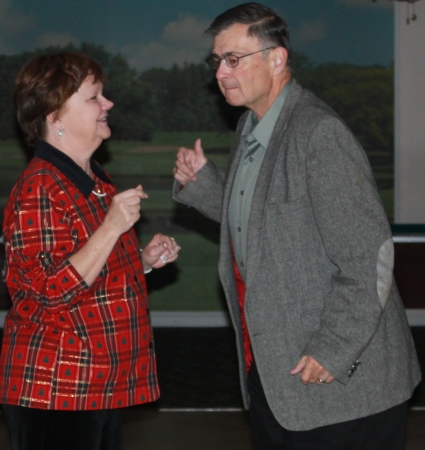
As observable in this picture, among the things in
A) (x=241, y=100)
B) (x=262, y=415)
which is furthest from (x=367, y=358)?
(x=241, y=100)

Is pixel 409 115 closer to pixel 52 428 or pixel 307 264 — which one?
pixel 307 264

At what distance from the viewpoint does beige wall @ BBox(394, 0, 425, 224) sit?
5766mm

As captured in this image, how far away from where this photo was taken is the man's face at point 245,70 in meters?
2.14

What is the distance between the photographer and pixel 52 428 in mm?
2127

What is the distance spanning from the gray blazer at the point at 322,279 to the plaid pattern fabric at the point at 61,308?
0.39m

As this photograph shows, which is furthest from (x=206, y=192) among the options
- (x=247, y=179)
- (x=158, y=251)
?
(x=247, y=179)

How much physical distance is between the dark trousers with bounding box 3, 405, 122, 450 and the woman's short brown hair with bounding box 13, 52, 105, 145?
79 cm

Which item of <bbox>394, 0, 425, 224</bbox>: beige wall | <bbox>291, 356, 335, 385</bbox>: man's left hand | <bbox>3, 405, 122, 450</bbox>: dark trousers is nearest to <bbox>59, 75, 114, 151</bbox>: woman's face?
<bbox>3, 405, 122, 450</bbox>: dark trousers

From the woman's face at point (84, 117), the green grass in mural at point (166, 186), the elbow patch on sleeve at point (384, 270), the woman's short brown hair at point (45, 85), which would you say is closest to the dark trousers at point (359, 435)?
the elbow patch on sleeve at point (384, 270)

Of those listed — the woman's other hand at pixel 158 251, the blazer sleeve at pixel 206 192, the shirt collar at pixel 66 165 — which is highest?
the shirt collar at pixel 66 165

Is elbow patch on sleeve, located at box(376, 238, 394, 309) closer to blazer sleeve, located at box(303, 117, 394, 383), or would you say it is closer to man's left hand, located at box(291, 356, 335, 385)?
blazer sleeve, located at box(303, 117, 394, 383)

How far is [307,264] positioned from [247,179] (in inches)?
12.6

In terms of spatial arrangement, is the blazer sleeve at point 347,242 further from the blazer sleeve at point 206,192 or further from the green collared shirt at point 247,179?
the blazer sleeve at point 206,192

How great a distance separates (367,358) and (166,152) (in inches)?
164
